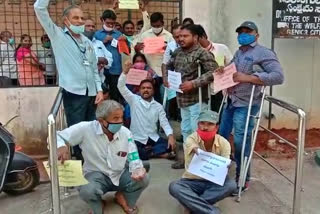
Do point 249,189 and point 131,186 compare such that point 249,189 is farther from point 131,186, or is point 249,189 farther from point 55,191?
point 55,191

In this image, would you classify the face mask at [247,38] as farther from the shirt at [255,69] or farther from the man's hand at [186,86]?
the man's hand at [186,86]

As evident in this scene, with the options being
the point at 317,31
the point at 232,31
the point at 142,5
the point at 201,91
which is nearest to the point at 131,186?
the point at 201,91

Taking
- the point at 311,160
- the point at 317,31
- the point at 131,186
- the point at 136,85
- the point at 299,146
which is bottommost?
the point at 311,160

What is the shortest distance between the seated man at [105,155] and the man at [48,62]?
308cm

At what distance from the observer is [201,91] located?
435 cm

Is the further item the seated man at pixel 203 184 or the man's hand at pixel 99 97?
the man's hand at pixel 99 97

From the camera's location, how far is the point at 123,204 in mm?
3740

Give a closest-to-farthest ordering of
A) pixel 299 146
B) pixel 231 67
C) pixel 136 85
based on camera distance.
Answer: pixel 299 146 → pixel 231 67 → pixel 136 85

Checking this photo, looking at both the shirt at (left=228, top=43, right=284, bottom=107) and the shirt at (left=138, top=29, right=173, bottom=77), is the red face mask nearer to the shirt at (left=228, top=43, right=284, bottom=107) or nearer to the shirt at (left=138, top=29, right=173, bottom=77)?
the shirt at (left=228, top=43, right=284, bottom=107)

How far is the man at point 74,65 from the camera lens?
388 cm

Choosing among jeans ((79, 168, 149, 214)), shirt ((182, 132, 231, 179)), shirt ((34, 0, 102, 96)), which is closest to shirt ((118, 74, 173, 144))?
shirt ((34, 0, 102, 96))

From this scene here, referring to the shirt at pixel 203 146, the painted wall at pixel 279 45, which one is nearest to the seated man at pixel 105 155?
the shirt at pixel 203 146

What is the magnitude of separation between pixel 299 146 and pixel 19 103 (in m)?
4.12

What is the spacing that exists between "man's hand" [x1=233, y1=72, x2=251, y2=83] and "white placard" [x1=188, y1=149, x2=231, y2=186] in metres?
0.73
